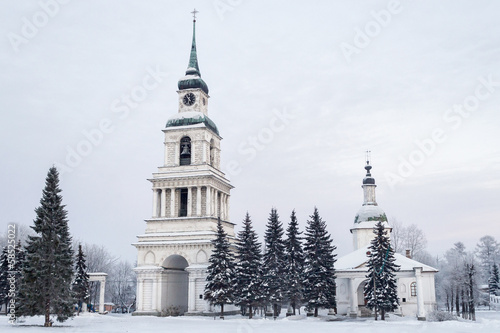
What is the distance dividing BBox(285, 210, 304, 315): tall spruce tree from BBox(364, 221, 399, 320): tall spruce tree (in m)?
5.31

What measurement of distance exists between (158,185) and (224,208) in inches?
273

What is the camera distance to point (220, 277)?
41125mm

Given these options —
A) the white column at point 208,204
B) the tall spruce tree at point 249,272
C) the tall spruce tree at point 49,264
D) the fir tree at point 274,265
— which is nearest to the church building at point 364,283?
the fir tree at point 274,265

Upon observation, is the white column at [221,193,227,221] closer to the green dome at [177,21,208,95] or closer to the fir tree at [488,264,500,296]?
the green dome at [177,21,208,95]

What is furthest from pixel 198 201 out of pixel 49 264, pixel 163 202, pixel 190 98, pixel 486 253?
pixel 486 253

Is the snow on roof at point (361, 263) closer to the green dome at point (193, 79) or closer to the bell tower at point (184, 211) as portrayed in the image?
the bell tower at point (184, 211)

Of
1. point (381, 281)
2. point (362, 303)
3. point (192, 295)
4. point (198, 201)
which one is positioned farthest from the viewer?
point (362, 303)

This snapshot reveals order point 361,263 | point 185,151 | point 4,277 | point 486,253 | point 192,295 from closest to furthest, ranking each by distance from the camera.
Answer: point 4,277, point 192,295, point 361,263, point 185,151, point 486,253

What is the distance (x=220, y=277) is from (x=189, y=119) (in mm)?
16684

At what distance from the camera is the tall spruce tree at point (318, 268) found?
41.7 m

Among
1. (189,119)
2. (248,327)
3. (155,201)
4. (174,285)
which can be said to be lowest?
(248,327)

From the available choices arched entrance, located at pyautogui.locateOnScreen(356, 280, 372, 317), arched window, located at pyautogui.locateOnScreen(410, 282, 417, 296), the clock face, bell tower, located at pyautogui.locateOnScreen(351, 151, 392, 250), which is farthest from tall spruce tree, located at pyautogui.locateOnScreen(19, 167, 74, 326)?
bell tower, located at pyautogui.locateOnScreen(351, 151, 392, 250)

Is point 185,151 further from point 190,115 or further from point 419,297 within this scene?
point 419,297

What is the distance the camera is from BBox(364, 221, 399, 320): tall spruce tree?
3981 cm
